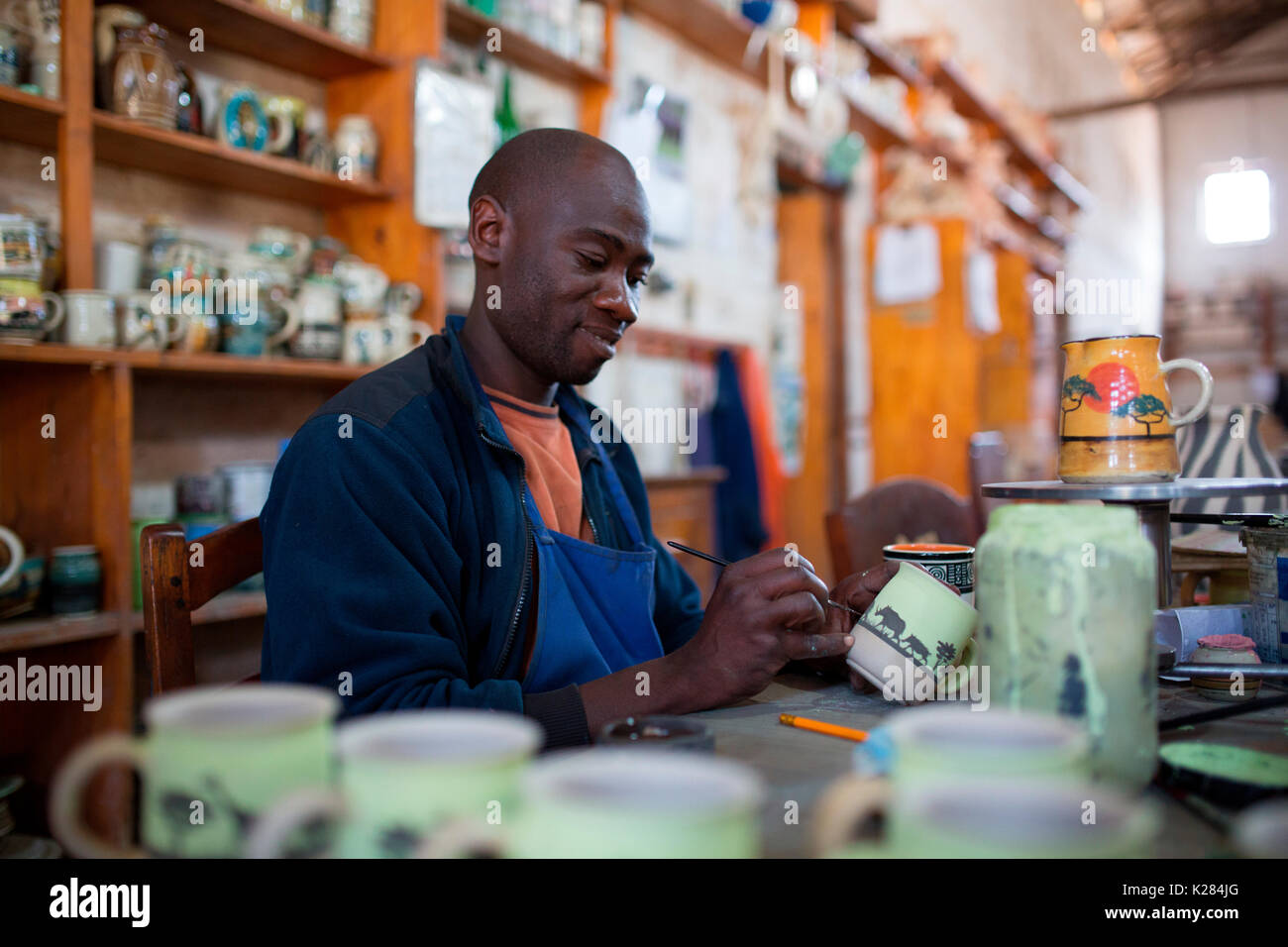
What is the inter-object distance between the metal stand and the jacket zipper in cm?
59

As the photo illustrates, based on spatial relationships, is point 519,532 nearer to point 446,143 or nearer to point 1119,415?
point 1119,415

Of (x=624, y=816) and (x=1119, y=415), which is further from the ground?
(x=1119, y=415)

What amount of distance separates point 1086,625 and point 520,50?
2796 mm

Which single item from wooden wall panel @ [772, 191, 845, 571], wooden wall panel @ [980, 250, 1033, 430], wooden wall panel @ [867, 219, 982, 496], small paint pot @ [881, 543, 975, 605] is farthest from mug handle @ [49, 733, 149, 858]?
wooden wall panel @ [980, 250, 1033, 430]

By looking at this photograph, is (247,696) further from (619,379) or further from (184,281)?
(619,379)

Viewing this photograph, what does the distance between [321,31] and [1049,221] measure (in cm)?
707

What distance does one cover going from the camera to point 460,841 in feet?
1.41

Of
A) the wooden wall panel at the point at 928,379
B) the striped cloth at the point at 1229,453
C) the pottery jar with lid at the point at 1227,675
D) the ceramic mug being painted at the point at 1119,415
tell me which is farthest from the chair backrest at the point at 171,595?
the wooden wall panel at the point at 928,379

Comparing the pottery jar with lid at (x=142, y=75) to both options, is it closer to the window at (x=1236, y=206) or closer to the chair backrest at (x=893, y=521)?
the chair backrest at (x=893, y=521)

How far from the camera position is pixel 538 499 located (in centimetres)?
145

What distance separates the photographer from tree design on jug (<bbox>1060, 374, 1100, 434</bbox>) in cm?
111

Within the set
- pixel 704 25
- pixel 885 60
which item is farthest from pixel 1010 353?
pixel 704 25

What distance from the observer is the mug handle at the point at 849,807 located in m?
0.44

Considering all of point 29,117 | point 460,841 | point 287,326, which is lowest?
point 460,841
